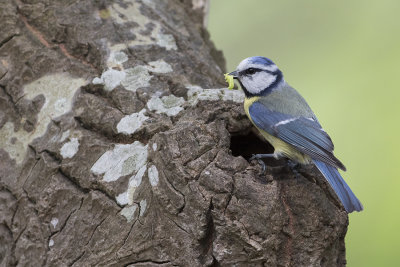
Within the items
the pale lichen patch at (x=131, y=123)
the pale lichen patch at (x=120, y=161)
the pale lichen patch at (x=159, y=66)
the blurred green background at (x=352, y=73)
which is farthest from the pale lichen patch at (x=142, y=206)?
the blurred green background at (x=352, y=73)

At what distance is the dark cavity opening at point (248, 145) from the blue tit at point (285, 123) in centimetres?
12

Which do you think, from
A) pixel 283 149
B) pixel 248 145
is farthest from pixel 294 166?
pixel 248 145

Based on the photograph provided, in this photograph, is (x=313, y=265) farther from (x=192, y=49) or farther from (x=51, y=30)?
A: (x=51, y=30)

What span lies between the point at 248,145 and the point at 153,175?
2.50 feet

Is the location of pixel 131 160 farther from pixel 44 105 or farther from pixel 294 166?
pixel 294 166

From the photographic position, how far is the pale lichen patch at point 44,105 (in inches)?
99.6

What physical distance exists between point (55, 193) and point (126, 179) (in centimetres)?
33

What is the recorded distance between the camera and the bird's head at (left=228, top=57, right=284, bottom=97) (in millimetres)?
2879

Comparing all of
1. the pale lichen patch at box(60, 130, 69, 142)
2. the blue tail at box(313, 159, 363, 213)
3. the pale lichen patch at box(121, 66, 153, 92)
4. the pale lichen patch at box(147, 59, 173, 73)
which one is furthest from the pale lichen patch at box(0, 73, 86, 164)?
the blue tail at box(313, 159, 363, 213)

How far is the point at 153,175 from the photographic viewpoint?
2.12 m

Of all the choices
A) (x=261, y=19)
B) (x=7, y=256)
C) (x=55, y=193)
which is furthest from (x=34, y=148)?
(x=261, y=19)

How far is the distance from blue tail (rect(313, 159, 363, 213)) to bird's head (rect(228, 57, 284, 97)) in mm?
629

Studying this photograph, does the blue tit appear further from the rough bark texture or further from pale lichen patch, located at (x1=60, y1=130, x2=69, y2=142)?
pale lichen patch, located at (x1=60, y1=130, x2=69, y2=142)

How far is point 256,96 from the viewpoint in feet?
9.12
